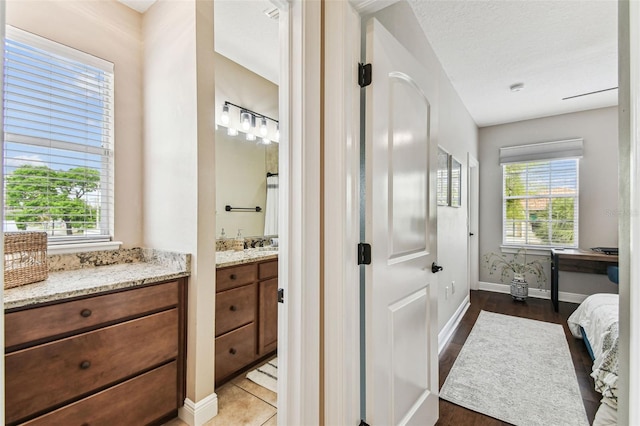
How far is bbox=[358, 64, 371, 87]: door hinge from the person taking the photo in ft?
4.06

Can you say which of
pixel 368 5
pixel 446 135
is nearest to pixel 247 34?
pixel 368 5

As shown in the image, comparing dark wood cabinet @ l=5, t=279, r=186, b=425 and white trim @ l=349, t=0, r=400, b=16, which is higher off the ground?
white trim @ l=349, t=0, r=400, b=16

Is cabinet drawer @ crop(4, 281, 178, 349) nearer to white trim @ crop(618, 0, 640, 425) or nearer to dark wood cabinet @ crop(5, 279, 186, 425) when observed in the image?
dark wood cabinet @ crop(5, 279, 186, 425)

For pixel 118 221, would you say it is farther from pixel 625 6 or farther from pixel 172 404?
pixel 625 6

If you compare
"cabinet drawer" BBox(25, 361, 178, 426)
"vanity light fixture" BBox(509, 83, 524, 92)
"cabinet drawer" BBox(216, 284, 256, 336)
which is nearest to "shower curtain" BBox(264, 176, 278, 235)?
"cabinet drawer" BBox(216, 284, 256, 336)

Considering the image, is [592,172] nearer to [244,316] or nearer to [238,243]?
[238,243]

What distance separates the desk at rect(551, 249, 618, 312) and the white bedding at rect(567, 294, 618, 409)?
114cm

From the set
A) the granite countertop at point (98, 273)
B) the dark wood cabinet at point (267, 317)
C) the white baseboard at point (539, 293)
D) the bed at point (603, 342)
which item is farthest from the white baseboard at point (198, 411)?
the white baseboard at point (539, 293)

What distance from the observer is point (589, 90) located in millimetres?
3361

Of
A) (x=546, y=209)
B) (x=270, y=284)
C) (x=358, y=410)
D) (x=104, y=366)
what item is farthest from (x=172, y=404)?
(x=546, y=209)

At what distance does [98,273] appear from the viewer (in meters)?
1.70

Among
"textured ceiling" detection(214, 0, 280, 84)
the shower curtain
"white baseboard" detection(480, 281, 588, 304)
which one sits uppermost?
"textured ceiling" detection(214, 0, 280, 84)

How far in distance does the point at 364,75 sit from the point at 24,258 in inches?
71.3

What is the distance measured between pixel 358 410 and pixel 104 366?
1.24m
